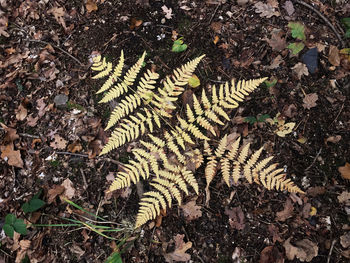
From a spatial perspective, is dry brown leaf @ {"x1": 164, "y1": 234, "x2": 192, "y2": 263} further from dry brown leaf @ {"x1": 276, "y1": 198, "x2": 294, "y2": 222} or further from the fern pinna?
dry brown leaf @ {"x1": 276, "y1": 198, "x2": 294, "y2": 222}

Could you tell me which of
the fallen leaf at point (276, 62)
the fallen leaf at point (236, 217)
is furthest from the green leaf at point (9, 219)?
the fallen leaf at point (276, 62)

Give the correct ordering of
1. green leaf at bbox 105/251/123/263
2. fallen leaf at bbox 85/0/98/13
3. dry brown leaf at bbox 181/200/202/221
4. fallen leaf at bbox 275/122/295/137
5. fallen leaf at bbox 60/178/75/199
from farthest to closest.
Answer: fallen leaf at bbox 85/0/98/13, fallen leaf at bbox 60/178/75/199, fallen leaf at bbox 275/122/295/137, dry brown leaf at bbox 181/200/202/221, green leaf at bbox 105/251/123/263

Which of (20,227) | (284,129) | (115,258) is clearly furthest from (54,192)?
(284,129)

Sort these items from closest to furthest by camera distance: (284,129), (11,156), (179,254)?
(179,254), (284,129), (11,156)

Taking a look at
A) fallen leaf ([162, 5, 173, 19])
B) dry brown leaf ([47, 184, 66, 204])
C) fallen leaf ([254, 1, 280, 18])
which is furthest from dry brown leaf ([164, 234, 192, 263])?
fallen leaf ([254, 1, 280, 18])

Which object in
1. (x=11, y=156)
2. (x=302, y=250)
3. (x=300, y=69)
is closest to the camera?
(x=302, y=250)

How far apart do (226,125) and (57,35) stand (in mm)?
2650

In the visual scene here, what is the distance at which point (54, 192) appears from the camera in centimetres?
304

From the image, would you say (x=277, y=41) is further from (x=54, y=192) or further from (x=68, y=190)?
(x=54, y=192)

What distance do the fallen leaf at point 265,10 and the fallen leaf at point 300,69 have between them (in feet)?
2.36

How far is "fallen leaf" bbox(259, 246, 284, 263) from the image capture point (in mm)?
2613

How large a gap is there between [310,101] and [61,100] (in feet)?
10.1

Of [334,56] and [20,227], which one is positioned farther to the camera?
[334,56]

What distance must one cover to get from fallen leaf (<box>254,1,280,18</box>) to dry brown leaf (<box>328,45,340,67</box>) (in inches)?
30.8
